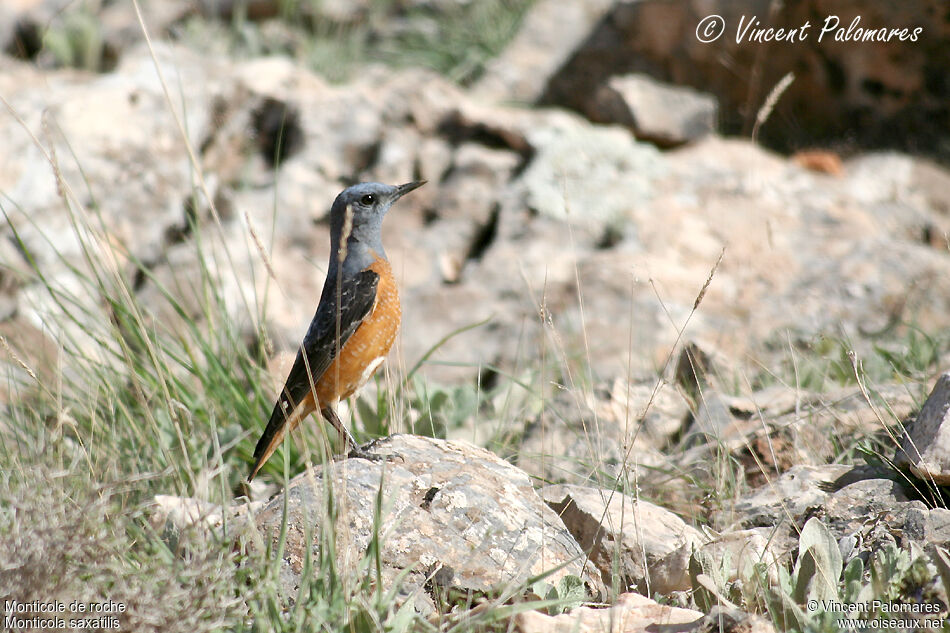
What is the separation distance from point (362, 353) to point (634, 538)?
1.54 metres

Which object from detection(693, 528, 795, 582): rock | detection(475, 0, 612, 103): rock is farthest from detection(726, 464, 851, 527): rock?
detection(475, 0, 612, 103): rock

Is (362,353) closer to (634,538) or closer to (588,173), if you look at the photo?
(634,538)

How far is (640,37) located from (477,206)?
10.2 feet

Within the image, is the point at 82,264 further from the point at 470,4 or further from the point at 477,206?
the point at 470,4

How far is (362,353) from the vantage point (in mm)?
4004

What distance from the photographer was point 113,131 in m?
6.94

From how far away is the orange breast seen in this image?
4004mm

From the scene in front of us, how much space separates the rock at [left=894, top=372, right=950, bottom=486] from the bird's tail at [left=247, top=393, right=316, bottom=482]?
2.32 meters

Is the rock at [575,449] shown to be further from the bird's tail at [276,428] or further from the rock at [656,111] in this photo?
the rock at [656,111]

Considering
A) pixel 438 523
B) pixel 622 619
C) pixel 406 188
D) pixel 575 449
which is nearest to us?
pixel 622 619

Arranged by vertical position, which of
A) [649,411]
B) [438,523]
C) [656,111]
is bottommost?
[649,411]

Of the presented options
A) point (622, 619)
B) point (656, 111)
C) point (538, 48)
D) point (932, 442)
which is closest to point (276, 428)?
point (622, 619)

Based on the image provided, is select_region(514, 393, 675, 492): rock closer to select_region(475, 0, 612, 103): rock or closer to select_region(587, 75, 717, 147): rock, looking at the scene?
select_region(587, 75, 717, 147): rock

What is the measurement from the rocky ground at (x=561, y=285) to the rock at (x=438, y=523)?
0.4 inches
